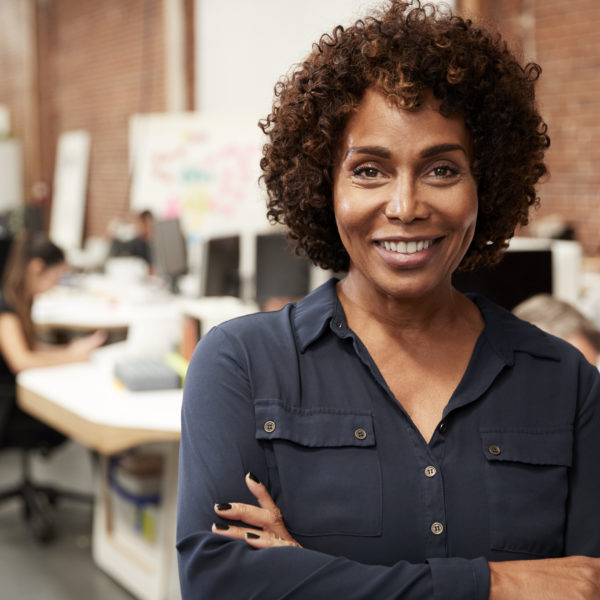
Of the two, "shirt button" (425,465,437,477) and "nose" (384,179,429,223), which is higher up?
Answer: "nose" (384,179,429,223)

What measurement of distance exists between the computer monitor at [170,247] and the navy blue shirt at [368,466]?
3.73 meters

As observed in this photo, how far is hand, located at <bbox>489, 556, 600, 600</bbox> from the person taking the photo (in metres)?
1.05

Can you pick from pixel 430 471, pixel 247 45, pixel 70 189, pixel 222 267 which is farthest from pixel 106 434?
pixel 70 189

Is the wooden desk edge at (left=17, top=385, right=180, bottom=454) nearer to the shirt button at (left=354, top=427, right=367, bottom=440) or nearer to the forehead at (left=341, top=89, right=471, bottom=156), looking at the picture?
the shirt button at (left=354, top=427, right=367, bottom=440)

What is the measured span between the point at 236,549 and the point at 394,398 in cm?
29

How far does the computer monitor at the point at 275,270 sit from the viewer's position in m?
3.86

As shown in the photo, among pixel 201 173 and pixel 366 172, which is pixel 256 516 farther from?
pixel 201 173

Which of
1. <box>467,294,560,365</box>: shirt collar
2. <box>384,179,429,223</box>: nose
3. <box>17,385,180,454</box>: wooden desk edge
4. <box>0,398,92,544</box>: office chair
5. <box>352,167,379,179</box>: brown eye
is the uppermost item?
<box>352,167,379,179</box>: brown eye

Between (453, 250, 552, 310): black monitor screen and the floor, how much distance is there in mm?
1663

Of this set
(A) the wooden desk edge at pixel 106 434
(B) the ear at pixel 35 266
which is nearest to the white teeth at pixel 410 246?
(A) the wooden desk edge at pixel 106 434

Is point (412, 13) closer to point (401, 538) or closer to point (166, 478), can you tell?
point (401, 538)

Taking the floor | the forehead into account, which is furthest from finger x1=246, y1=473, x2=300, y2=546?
the floor

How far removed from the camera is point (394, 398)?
1.15m

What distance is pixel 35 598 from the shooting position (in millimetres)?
2967
